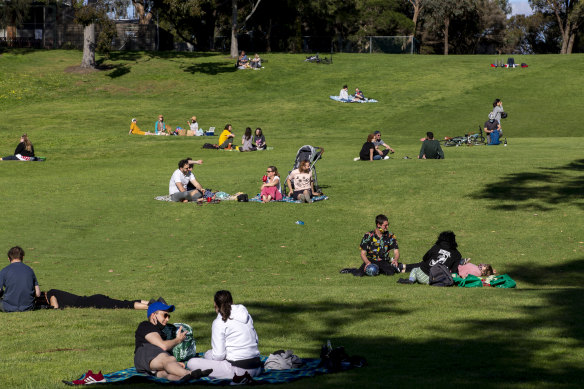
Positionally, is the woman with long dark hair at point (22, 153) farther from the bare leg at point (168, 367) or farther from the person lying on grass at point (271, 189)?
the bare leg at point (168, 367)

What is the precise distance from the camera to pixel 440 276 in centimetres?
1548

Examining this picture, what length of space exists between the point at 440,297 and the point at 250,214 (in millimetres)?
9638

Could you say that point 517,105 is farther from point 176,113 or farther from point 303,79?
point 176,113

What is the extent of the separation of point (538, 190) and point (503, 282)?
30.3ft

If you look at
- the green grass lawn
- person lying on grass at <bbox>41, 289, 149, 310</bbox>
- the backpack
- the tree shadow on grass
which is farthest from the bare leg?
the tree shadow on grass

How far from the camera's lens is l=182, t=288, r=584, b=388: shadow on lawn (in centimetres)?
892

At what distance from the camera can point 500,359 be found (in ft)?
31.9

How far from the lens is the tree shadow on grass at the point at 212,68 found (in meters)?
65.3

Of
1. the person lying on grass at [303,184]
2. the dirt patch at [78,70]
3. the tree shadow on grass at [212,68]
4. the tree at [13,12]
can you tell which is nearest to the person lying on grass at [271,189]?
the person lying on grass at [303,184]

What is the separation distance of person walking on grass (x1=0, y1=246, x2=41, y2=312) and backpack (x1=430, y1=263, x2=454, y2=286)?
7638mm

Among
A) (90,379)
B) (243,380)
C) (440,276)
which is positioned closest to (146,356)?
(90,379)

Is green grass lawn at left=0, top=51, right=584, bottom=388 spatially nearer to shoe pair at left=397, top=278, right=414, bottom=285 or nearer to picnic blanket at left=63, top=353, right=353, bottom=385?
picnic blanket at left=63, top=353, right=353, bottom=385

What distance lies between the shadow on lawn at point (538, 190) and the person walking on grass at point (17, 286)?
45.3 feet

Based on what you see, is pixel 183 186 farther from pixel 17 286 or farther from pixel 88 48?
pixel 88 48
